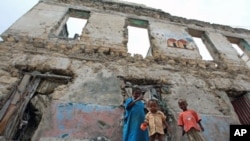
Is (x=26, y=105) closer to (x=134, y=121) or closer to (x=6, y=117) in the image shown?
(x=6, y=117)

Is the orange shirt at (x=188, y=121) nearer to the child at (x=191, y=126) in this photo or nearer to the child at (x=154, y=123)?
the child at (x=191, y=126)

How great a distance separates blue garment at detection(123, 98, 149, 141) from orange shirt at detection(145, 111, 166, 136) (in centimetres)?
20

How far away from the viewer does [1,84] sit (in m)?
4.09

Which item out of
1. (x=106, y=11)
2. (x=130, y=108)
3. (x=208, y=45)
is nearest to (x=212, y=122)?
(x=130, y=108)

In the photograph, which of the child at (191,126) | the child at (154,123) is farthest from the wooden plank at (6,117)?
the child at (191,126)

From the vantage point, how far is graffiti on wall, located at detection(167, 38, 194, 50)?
22.3 ft

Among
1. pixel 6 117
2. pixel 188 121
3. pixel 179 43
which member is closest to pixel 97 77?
pixel 6 117

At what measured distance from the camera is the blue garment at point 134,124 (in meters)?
3.13

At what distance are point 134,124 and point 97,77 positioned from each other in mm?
1853

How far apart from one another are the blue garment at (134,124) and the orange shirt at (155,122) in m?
0.20

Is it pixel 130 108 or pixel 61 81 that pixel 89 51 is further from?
pixel 130 108

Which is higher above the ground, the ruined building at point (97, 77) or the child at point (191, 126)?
the ruined building at point (97, 77)

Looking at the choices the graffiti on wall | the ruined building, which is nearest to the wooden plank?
the ruined building

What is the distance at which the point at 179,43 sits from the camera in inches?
274
